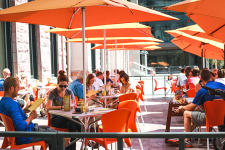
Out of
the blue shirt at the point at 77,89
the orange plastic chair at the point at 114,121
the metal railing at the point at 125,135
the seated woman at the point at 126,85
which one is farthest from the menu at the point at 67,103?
the seated woman at the point at 126,85

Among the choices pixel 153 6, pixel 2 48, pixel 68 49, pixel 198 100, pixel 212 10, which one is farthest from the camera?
pixel 153 6

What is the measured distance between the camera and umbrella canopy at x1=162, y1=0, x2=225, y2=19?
3654 mm

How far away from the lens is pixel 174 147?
545 centimetres

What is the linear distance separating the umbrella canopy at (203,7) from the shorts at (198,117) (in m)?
2.20

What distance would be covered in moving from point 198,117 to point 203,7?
7.70 ft

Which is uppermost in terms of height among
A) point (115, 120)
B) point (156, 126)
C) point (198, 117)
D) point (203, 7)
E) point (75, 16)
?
point (75, 16)

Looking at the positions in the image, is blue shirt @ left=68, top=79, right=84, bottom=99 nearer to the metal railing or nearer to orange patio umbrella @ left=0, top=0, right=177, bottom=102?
orange patio umbrella @ left=0, top=0, right=177, bottom=102

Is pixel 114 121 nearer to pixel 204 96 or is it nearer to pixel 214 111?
pixel 214 111

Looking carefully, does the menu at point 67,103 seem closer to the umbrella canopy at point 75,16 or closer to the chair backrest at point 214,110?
the umbrella canopy at point 75,16

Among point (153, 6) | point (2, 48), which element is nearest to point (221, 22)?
point (2, 48)

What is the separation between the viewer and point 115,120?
3699 millimetres

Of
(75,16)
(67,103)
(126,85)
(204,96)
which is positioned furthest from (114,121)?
(126,85)

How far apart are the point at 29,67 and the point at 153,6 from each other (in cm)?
3670

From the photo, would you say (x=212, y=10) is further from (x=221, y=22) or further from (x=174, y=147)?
(x=174, y=147)
